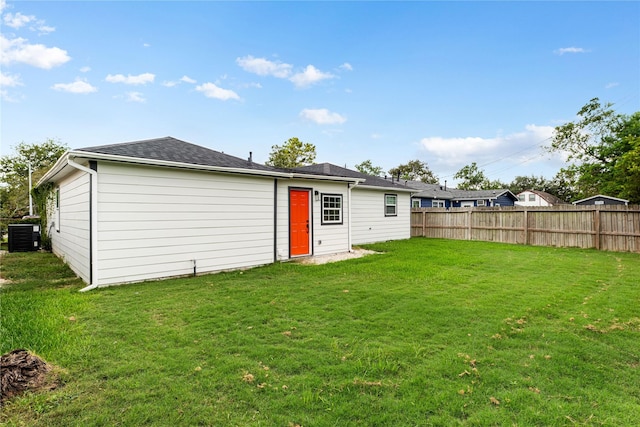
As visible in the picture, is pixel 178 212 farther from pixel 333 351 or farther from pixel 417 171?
pixel 417 171

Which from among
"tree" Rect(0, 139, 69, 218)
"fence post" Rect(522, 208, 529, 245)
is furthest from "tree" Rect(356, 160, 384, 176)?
"tree" Rect(0, 139, 69, 218)

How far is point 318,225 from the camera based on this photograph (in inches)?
373

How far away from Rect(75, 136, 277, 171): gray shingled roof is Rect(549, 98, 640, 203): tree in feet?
87.0

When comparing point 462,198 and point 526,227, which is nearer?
point 526,227

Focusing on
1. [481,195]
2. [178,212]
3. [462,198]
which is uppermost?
[481,195]

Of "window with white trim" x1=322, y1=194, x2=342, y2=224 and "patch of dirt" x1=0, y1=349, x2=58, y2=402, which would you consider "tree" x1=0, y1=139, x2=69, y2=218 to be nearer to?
"window with white trim" x1=322, y1=194, x2=342, y2=224

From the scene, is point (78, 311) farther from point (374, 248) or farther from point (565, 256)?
point (565, 256)

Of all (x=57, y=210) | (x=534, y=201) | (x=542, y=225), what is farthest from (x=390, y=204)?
(x=534, y=201)

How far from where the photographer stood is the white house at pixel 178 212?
5734mm

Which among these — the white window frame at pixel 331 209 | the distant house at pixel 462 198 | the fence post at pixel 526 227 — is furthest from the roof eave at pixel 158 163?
the distant house at pixel 462 198

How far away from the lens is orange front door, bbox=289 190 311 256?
8.74 m

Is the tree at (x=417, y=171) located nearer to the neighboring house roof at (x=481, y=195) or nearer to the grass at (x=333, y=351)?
the neighboring house roof at (x=481, y=195)

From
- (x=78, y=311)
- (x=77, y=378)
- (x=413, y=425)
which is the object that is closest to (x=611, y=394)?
(x=413, y=425)

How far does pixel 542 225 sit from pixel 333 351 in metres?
12.5
